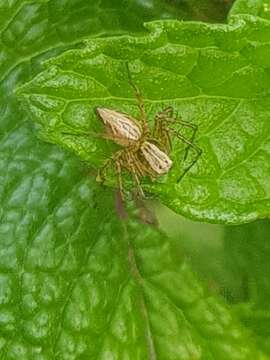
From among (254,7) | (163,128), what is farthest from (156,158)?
(254,7)

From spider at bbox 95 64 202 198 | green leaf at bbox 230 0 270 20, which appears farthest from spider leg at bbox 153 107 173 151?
green leaf at bbox 230 0 270 20

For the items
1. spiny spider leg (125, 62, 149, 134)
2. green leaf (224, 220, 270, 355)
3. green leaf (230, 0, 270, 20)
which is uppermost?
A: green leaf (230, 0, 270, 20)

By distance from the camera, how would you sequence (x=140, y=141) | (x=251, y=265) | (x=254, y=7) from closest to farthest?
1. (x=254, y=7)
2. (x=140, y=141)
3. (x=251, y=265)

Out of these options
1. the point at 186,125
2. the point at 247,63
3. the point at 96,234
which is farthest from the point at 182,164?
the point at 96,234

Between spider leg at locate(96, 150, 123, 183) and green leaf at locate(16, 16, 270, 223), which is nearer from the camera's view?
green leaf at locate(16, 16, 270, 223)

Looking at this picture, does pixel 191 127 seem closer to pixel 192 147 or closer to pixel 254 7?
pixel 192 147

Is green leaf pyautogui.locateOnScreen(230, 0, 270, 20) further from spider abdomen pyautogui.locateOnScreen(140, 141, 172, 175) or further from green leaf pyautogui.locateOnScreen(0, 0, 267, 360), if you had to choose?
green leaf pyautogui.locateOnScreen(0, 0, 267, 360)
